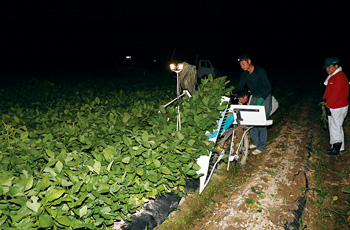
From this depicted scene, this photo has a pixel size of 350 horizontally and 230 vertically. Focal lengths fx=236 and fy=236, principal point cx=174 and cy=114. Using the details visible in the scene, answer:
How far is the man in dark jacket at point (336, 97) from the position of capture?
16.3 ft

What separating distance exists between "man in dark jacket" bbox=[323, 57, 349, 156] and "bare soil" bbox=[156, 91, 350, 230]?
2.08 ft

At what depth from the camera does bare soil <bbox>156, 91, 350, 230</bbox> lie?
342 cm

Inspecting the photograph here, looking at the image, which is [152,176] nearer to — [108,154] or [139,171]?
[139,171]

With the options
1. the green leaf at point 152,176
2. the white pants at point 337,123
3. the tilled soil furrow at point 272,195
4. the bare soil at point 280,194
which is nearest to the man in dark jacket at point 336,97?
the white pants at point 337,123

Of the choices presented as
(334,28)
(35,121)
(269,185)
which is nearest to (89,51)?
(35,121)

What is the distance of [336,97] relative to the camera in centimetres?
502

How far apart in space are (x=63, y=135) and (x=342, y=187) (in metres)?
4.95

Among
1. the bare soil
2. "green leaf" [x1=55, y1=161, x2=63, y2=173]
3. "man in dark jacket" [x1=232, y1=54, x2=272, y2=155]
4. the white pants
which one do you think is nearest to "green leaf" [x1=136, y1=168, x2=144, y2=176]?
"green leaf" [x1=55, y1=161, x2=63, y2=173]

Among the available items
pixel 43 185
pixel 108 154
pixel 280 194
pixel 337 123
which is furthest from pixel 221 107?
pixel 337 123

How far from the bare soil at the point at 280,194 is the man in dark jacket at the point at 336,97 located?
633 mm

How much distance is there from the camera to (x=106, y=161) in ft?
9.00

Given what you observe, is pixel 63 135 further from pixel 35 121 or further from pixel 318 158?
pixel 318 158

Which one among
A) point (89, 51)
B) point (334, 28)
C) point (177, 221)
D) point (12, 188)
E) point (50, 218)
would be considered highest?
→ point (334, 28)

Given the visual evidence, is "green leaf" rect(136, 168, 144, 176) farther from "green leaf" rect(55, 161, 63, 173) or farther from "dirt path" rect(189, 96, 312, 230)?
"dirt path" rect(189, 96, 312, 230)
